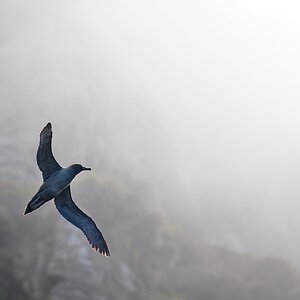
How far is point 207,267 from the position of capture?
4209cm

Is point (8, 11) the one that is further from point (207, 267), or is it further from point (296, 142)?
point (207, 267)

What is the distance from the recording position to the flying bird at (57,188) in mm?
16531

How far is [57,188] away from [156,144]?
46.9 meters

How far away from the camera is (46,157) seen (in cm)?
→ 1769

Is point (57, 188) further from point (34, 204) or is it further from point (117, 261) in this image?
point (117, 261)

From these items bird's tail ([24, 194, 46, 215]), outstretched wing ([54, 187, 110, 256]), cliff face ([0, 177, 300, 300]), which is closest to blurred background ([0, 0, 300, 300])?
cliff face ([0, 177, 300, 300])

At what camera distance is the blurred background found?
38.4 m

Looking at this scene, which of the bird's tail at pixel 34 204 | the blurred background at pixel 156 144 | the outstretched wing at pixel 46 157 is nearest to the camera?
the bird's tail at pixel 34 204

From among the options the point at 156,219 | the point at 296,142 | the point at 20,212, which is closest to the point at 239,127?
the point at 296,142

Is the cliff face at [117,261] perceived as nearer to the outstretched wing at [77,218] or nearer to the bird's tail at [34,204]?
the outstretched wing at [77,218]

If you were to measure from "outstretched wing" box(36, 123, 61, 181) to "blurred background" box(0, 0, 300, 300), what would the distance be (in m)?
18.0

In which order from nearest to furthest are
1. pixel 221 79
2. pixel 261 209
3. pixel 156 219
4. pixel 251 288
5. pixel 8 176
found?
pixel 251 288 → pixel 156 219 → pixel 8 176 → pixel 261 209 → pixel 221 79

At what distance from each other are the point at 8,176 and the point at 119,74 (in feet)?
84.8

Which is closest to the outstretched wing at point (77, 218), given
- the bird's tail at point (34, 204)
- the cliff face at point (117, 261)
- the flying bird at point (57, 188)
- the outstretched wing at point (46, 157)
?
the flying bird at point (57, 188)
